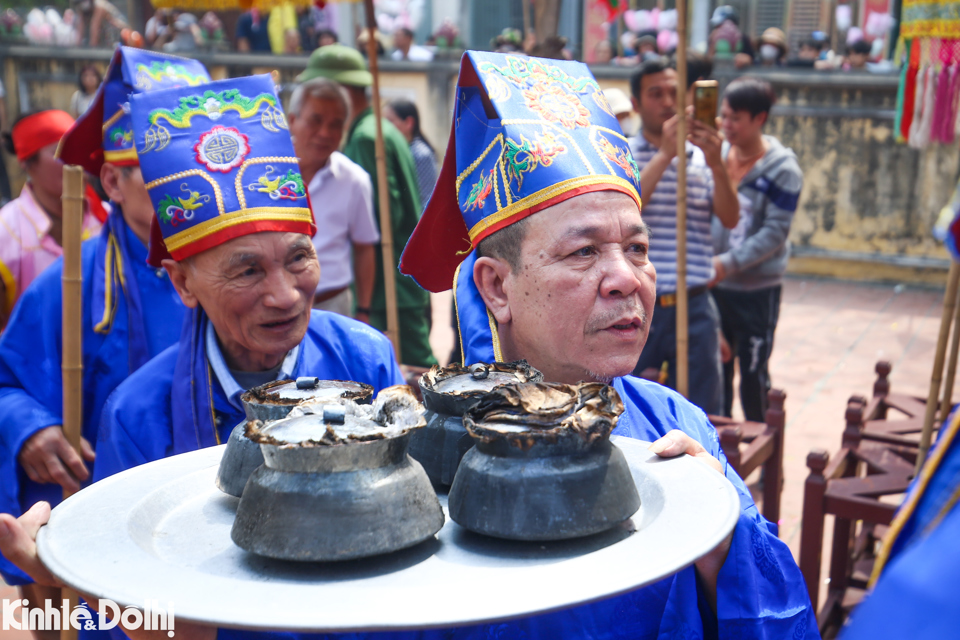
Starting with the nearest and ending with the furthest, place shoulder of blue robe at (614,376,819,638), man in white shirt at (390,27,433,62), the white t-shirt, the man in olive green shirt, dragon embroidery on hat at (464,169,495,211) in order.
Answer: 1. shoulder of blue robe at (614,376,819,638)
2. dragon embroidery on hat at (464,169,495,211)
3. the white t-shirt
4. the man in olive green shirt
5. man in white shirt at (390,27,433,62)

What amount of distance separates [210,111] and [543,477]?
146 centimetres

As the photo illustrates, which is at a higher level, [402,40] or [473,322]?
[402,40]

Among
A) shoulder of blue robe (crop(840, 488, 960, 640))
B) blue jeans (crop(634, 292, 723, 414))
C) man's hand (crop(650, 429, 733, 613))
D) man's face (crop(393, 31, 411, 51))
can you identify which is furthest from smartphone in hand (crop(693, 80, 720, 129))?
man's face (crop(393, 31, 411, 51))

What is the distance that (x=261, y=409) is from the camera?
1.27 meters

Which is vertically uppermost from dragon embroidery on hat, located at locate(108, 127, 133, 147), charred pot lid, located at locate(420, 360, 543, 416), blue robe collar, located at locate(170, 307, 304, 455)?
dragon embroidery on hat, located at locate(108, 127, 133, 147)

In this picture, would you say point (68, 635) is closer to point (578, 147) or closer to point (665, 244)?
point (578, 147)

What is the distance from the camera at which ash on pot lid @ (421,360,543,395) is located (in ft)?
4.28

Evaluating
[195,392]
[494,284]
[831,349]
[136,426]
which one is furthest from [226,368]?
[831,349]

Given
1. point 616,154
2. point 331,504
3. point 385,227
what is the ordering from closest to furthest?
1. point 331,504
2. point 616,154
3. point 385,227

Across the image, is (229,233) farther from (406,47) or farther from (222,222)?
(406,47)

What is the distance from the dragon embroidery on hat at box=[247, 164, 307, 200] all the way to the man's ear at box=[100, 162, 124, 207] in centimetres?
105

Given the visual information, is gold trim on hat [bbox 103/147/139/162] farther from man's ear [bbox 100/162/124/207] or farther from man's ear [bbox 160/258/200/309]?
man's ear [bbox 160/258/200/309]

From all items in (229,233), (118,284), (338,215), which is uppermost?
(229,233)

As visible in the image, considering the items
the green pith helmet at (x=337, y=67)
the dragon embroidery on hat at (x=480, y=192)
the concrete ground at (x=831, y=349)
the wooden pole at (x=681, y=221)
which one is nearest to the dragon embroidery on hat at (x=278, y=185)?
the dragon embroidery on hat at (x=480, y=192)
